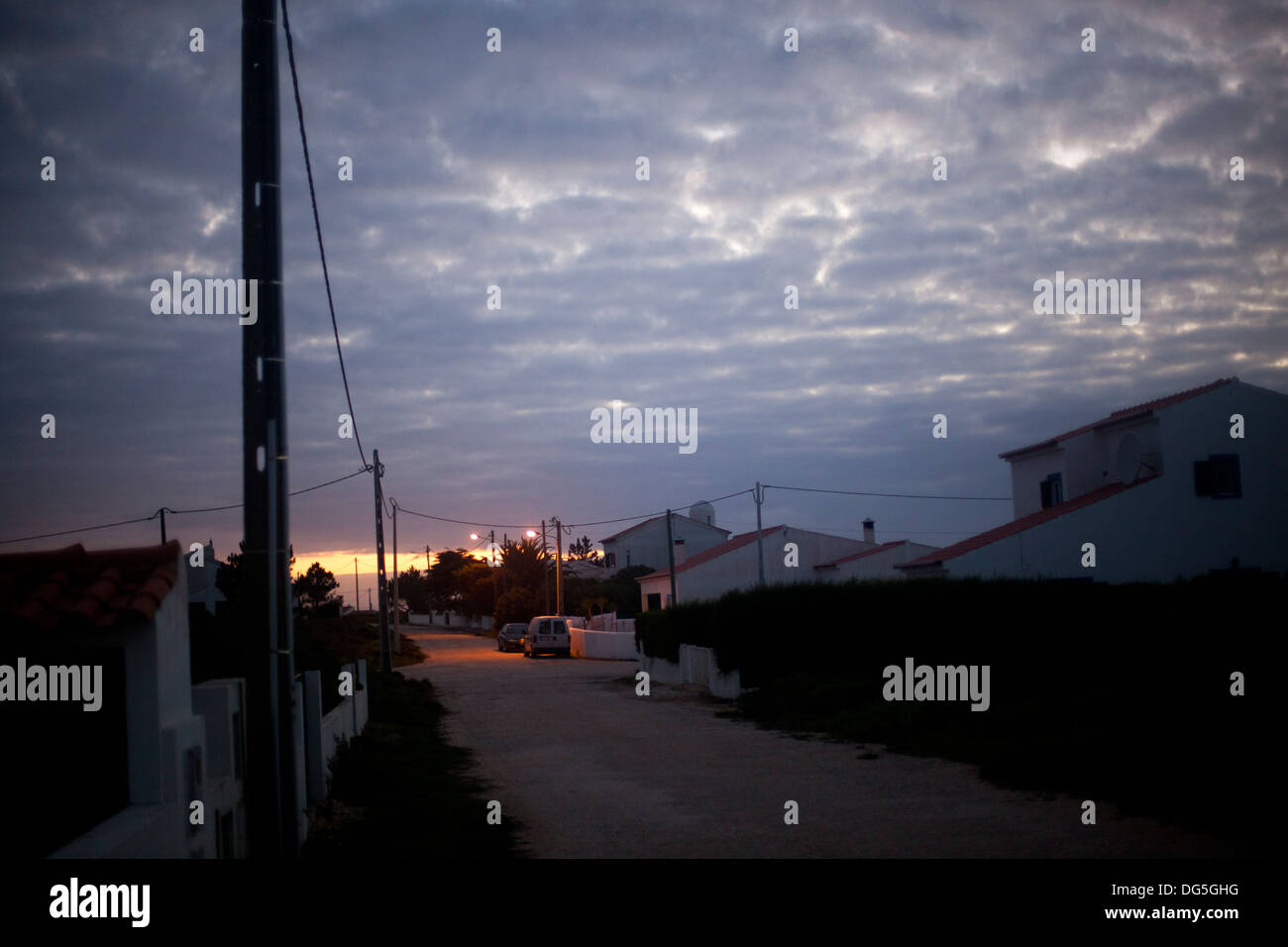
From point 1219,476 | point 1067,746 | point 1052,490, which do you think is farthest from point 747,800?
point 1052,490

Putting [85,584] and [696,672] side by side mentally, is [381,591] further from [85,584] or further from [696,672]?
[85,584]

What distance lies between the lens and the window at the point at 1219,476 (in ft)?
100

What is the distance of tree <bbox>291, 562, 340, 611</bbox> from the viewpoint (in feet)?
174

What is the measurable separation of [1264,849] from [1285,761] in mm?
1387

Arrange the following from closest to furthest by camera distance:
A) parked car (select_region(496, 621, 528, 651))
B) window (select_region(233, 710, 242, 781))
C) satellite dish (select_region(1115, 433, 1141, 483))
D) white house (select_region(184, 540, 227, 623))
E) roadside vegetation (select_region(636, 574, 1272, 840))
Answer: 1. window (select_region(233, 710, 242, 781))
2. roadside vegetation (select_region(636, 574, 1272, 840))
3. satellite dish (select_region(1115, 433, 1141, 483))
4. white house (select_region(184, 540, 227, 623))
5. parked car (select_region(496, 621, 528, 651))

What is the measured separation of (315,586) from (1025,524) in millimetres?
39397

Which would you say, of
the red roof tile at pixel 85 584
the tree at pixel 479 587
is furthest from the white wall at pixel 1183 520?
the tree at pixel 479 587

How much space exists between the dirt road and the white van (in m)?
28.9

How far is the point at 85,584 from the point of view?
245 inches

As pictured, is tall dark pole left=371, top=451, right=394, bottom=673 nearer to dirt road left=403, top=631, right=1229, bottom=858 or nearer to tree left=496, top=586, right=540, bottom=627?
dirt road left=403, top=631, right=1229, bottom=858

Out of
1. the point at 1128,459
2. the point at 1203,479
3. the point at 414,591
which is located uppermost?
the point at 1128,459

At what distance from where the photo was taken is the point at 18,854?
562 centimetres

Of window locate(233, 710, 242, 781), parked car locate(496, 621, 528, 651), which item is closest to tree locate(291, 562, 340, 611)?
parked car locate(496, 621, 528, 651)

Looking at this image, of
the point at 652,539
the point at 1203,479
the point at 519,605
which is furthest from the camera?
the point at 652,539
